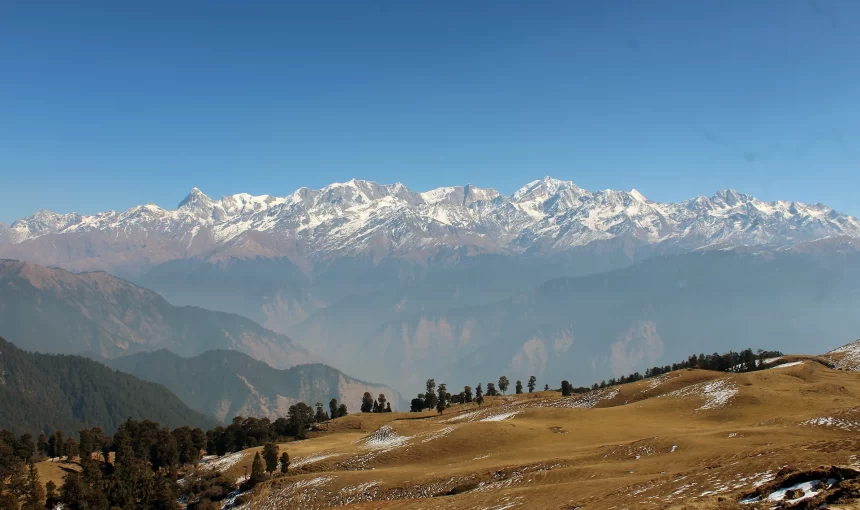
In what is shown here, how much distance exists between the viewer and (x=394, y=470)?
260ft

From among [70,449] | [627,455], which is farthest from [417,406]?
[627,455]

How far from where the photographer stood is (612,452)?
2486 inches

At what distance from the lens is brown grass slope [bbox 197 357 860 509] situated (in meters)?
41.0

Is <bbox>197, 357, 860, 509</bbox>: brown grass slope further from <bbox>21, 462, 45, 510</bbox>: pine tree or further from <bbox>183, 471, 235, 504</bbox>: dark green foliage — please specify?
<bbox>21, 462, 45, 510</bbox>: pine tree

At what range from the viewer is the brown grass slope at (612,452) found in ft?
134

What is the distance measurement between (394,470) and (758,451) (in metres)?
47.6

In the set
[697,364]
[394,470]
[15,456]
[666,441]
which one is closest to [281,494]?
[394,470]

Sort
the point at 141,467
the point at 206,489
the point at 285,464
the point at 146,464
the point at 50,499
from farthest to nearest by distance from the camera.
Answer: the point at 146,464, the point at 141,467, the point at 206,489, the point at 285,464, the point at 50,499

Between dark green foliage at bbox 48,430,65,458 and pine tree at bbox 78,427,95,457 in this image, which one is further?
dark green foliage at bbox 48,430,65,458

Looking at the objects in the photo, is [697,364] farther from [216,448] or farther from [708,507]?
[708,507]

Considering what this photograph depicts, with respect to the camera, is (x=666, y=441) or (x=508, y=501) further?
(x=666, y=441)

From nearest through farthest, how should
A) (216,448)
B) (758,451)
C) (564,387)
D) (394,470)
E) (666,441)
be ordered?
(758,451) < (666,441) < (394,470) < (216,448) < (564,387)

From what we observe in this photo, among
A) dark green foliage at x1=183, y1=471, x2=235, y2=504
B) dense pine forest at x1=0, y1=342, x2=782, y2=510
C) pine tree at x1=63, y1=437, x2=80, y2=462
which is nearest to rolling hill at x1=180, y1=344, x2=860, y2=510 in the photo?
dark green foliage at x1=183, y1=471, x2=235, y2=504

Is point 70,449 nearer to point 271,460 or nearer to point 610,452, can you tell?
point 271,460
